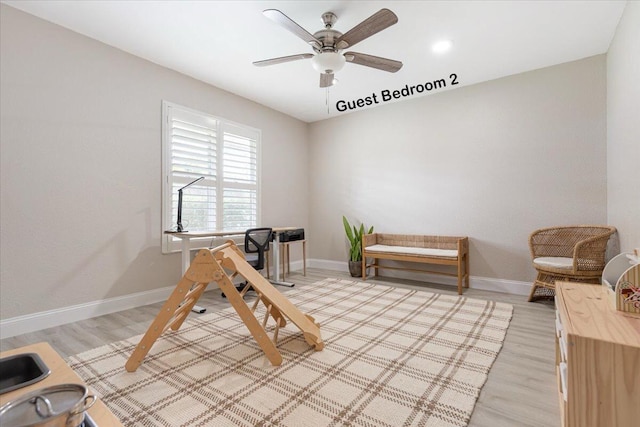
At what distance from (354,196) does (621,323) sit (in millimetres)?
4017

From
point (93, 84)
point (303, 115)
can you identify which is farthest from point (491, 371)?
point (303, 115)

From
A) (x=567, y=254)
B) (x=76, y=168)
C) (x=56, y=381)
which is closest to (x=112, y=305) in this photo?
(x=76, y=168)

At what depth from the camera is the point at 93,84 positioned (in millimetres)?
2908

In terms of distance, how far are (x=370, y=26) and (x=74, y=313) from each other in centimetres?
356

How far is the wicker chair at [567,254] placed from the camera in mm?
2791

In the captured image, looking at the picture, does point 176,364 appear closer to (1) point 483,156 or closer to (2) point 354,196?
(2) point 354,196

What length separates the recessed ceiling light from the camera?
9.64 feet

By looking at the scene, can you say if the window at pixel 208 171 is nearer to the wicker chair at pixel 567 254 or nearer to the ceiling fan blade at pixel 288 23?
the ceiling fan blade at pixel 288 23

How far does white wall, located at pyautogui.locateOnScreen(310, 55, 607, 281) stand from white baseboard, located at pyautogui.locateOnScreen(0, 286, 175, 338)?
3.00 metres

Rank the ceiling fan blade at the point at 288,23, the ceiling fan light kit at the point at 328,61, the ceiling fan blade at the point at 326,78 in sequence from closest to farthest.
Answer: the ceiling fan blade at the point at 288,23
the ceiling fan light kit at the point at 328,61
the ceiling fan blade at the point at 326,78

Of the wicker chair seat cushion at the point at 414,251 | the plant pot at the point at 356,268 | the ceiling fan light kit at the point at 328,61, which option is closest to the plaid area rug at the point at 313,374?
the wicker chair seat cushion at the point at 414,251

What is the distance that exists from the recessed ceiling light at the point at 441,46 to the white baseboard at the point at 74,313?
398cm

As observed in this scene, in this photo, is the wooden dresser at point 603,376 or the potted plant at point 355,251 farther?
the potted plant at point 355,251

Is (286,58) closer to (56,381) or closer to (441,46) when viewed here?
(441,46)
